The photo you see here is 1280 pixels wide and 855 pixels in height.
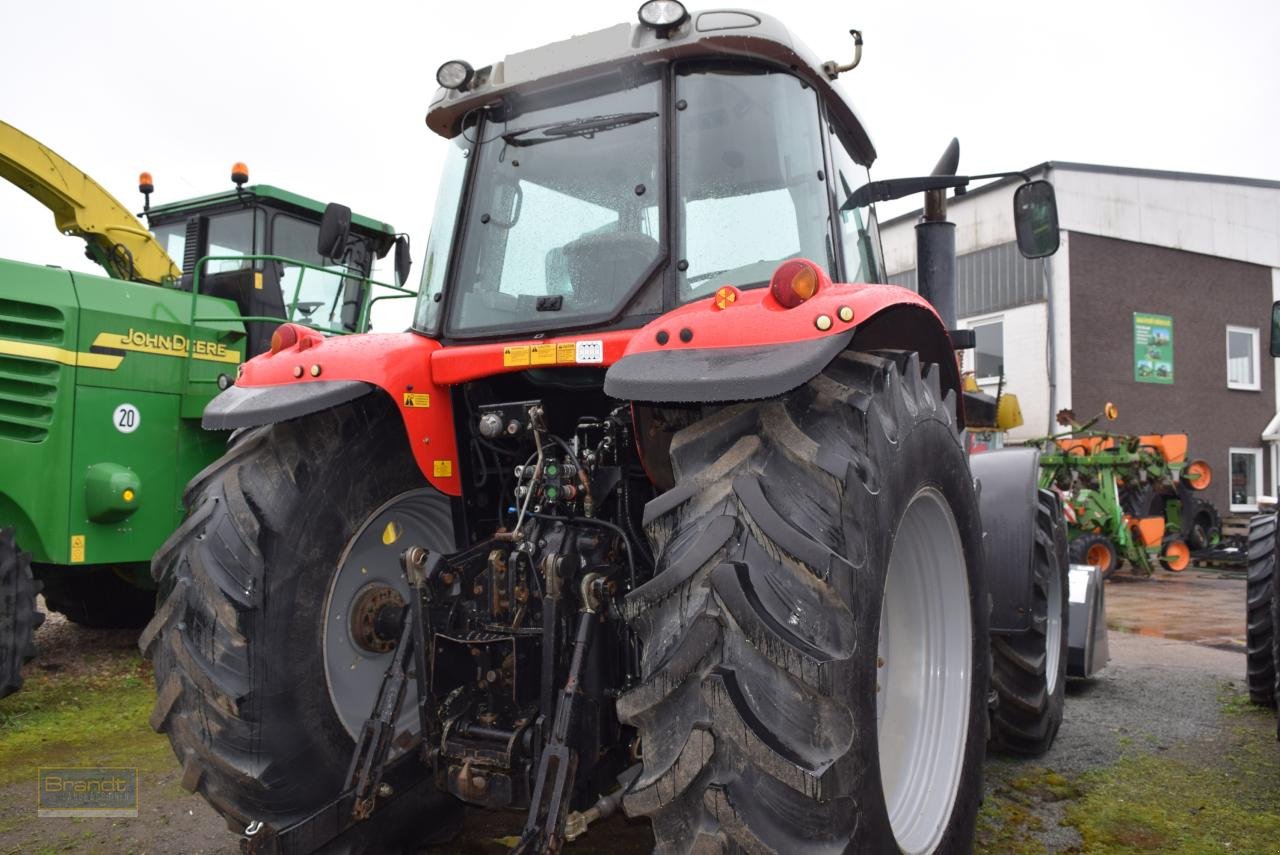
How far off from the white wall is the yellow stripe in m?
15.7

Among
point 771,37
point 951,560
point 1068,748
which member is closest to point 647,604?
point 951,560

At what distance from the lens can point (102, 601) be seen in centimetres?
679

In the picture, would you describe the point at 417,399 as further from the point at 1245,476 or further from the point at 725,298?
the point at 1245,476

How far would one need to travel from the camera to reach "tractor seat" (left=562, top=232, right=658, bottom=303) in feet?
9.09

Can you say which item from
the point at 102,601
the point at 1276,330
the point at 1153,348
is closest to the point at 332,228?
the point at 102,601

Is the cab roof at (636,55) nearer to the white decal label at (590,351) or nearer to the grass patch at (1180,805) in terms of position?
the white decal label at (590,351)

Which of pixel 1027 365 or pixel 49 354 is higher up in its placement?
pixel 1027 365

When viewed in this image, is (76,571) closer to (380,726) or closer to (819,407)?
(380,726)

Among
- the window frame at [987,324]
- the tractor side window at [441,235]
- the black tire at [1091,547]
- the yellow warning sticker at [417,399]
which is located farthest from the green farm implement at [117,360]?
the window frame at [987,324]

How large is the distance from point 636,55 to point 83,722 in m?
4.33

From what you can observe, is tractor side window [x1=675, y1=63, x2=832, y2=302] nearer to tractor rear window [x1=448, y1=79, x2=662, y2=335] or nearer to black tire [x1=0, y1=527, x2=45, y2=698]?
tractor rear window [x1=448, y1=79, x2=662, y2=335]

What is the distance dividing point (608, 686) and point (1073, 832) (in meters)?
A: 1.98

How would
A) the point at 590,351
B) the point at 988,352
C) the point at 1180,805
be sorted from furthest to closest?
1. the point at 988,352
2. the point at 1180,805
3. the point at 590,351

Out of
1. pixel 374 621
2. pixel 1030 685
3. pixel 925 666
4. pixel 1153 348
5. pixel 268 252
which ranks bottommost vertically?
pixel 1030 685
